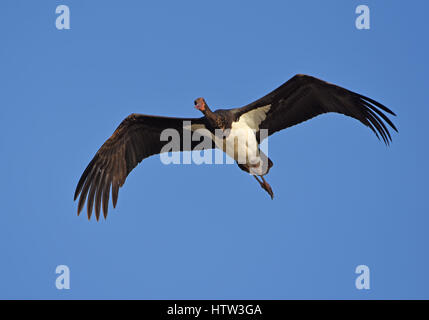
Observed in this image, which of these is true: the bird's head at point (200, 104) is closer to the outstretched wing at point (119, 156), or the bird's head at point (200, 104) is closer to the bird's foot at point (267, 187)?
the outstretched wing at point (119, 156)

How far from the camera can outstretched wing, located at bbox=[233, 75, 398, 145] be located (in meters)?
12.6

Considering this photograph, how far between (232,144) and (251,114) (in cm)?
73

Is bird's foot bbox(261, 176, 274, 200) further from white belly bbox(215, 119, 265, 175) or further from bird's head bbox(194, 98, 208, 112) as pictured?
bird's head bbox(194, 98, 208, 112)

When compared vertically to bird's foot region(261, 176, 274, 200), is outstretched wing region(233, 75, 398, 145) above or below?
above

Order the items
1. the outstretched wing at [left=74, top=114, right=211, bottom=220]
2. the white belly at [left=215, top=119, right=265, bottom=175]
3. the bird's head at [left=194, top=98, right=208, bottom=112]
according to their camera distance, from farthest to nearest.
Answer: the outstretched wing at [left=74, top=114, right=211, bottom=220] < the white belly at [left=215, top=119, right=265, bottom=175] < the bird's head at [left=194, top=98, right=208, bottom=112]

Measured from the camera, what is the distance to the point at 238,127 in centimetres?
1323

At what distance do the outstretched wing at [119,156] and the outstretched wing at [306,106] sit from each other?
4.21 feet

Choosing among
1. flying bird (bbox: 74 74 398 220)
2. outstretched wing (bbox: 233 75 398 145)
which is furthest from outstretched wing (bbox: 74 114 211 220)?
outstretched wing (bbox: 233 75 398 145)

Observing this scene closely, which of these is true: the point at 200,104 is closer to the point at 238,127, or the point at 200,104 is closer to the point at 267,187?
the point at 238,127

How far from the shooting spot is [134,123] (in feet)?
45.0

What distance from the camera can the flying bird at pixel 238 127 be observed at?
12719 mm

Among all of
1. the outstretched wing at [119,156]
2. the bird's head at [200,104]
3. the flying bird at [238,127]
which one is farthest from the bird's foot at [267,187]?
the bird's head at [200,104]
